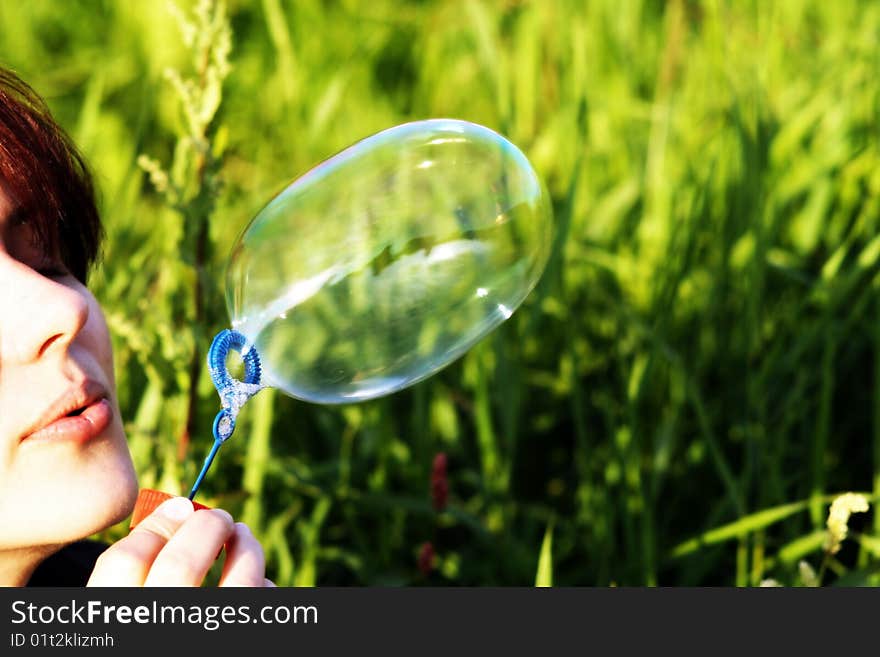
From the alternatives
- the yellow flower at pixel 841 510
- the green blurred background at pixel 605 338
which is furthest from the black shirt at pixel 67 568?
the yellow flower at pixel 841 510

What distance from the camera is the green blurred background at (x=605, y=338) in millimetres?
1509

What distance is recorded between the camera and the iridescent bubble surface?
1075mm

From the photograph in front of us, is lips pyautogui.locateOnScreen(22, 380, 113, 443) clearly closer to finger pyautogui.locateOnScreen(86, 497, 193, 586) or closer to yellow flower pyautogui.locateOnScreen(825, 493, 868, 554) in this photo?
finger pyautogui.locateOnScreen(86, 497, 193, 586)

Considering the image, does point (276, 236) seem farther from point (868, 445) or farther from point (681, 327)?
point (868, 445)

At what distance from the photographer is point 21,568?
1.06m

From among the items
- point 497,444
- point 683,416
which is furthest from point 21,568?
point 683,416

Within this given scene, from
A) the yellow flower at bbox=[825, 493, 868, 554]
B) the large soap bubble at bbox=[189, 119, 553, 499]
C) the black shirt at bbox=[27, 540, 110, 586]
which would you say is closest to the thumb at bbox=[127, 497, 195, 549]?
the large soap bubble at bbox=[189, 119, 553, 499]

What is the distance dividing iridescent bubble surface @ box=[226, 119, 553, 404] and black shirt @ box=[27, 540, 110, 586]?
1.07 feet

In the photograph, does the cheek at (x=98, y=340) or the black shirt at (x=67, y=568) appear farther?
the black shirt at (x=67, y=568)

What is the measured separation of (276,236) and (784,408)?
0.86 m

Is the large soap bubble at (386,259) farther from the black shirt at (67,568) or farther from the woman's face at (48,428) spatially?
the black shirt at (67,568)

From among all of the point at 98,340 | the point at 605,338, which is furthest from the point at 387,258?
the point at 605,338

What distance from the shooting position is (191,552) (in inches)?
35.0

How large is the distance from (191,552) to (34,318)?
9.4 inches
